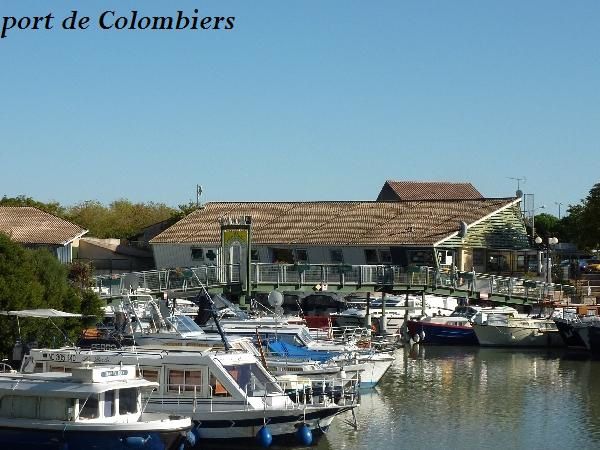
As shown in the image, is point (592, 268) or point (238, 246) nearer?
point (238, 246)

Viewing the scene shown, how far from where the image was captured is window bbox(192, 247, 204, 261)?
3378 inches

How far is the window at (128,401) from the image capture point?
99.8 feet

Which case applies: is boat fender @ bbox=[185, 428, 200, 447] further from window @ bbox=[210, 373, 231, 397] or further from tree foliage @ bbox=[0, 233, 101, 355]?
tree foliage @ bbox=[0, 233, 101, 355]

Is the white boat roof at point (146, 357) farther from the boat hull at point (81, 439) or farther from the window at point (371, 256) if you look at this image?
the window at point (371, 256)

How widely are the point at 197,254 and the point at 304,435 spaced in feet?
172

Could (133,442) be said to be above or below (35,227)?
below

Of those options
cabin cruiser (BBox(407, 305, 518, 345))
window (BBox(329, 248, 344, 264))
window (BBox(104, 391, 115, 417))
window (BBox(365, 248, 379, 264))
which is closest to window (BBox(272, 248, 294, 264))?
window (BBox(329, 248, 344, 264))

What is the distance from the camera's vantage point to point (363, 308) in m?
74.9

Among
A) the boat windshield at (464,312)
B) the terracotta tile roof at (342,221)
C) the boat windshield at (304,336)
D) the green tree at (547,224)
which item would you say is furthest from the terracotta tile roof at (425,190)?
the boat windshield at (304,336)

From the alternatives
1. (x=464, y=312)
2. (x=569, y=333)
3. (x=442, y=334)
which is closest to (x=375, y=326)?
(x=442, y=334)

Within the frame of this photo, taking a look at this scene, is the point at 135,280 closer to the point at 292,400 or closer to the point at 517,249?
the point at 292,400

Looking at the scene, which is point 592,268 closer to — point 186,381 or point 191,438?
point 186,381

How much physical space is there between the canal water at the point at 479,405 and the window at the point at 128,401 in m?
7.42

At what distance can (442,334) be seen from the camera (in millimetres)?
68188
